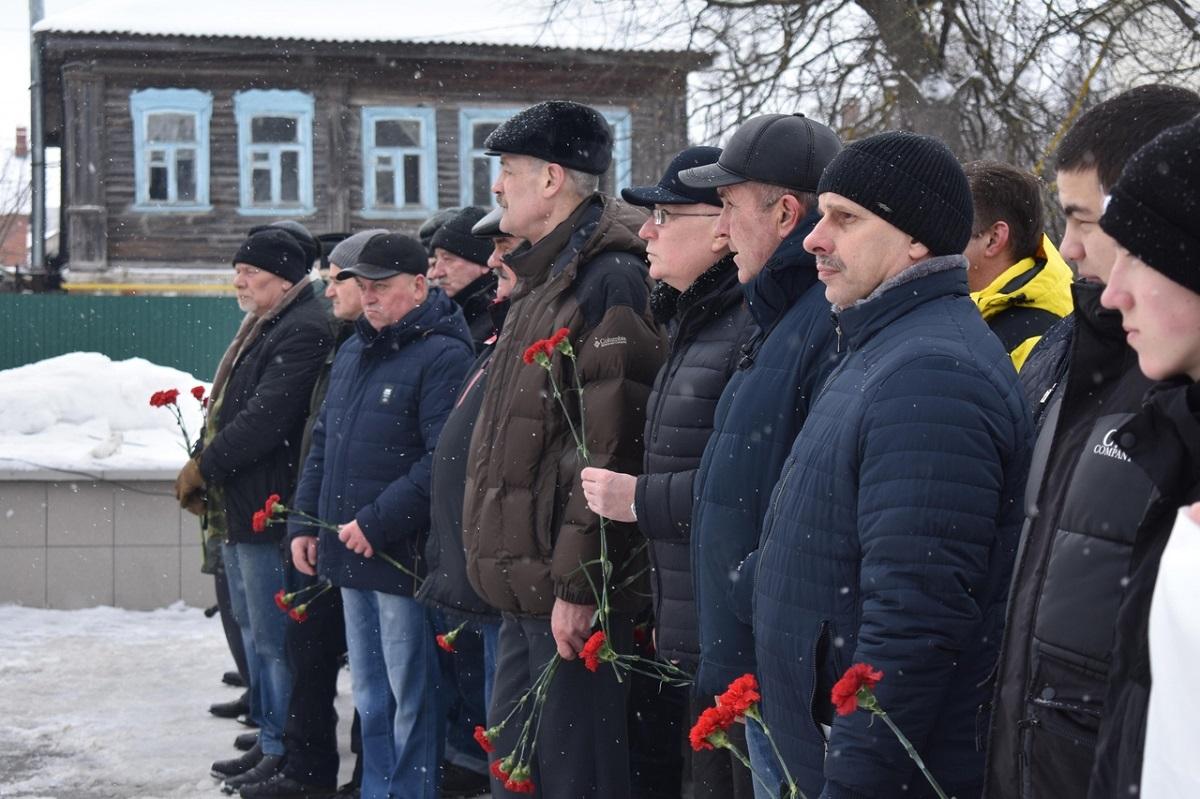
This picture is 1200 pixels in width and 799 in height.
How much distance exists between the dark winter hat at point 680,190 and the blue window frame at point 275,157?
715 inches

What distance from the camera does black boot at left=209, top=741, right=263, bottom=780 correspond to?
6008mm

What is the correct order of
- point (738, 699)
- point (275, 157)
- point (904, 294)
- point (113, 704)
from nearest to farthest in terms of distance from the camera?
point (738, 699) < point (904, 294) < point (113, 704) < point (275, 157)

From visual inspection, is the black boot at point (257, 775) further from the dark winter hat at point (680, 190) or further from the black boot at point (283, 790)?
the dark winter hat at point (680, 190)

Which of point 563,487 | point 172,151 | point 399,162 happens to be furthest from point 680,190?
point 172,151

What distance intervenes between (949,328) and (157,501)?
24.1ft

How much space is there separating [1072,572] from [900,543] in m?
0.36

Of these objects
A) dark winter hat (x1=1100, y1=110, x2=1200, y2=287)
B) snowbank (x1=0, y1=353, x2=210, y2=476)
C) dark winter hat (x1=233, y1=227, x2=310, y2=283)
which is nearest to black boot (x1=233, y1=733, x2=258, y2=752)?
dark winter hat (x1=233, y1=227, x2=310, y2=283)

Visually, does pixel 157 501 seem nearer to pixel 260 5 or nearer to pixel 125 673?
pixel 125 673

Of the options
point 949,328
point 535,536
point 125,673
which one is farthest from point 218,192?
point 949,328

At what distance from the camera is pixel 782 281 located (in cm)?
325

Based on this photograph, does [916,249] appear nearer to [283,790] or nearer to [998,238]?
[998,238]

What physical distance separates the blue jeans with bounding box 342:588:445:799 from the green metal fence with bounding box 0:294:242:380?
13453 millimetres

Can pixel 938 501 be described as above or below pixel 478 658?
above

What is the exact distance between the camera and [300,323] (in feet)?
20.7
